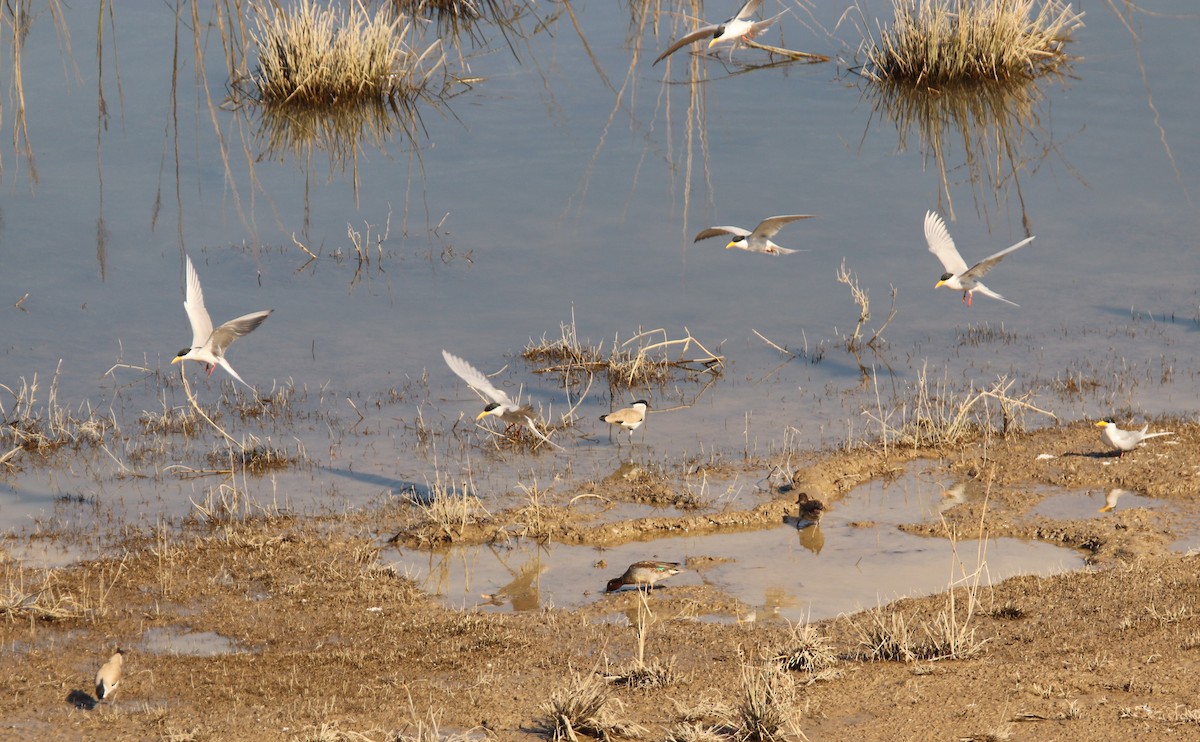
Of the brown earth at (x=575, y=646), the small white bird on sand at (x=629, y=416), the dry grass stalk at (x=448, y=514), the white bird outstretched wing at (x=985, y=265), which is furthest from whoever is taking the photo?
the white bird outstretched wing at (x=985, y=265)

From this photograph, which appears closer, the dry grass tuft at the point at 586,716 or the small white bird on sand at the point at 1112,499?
the dry grass tuft at the point at 586,716

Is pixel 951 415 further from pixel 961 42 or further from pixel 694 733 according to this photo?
pixel 961 42

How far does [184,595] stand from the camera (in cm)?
723

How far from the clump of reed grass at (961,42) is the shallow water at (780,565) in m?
9.15

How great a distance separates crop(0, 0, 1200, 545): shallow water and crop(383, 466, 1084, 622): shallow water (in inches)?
40.8

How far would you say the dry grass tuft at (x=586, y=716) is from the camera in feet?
17.3

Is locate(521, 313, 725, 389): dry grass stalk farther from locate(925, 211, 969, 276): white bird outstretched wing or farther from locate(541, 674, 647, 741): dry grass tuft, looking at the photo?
locate(541, 674, 647, 741): dry grass tuft

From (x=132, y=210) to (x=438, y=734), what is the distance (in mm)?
10241

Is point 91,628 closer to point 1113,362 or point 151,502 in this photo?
point 151,502

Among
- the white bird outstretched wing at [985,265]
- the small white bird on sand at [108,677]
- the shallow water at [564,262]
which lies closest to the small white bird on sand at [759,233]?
the shallow water at [564,262]

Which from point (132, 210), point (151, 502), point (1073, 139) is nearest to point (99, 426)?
point (151, 502)

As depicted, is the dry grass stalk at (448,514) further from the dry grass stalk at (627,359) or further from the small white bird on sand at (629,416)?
the dry grass stalk at (627,359)

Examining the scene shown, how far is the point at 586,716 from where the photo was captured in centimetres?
529

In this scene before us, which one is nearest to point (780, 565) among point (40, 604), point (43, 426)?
point (40, 604)
